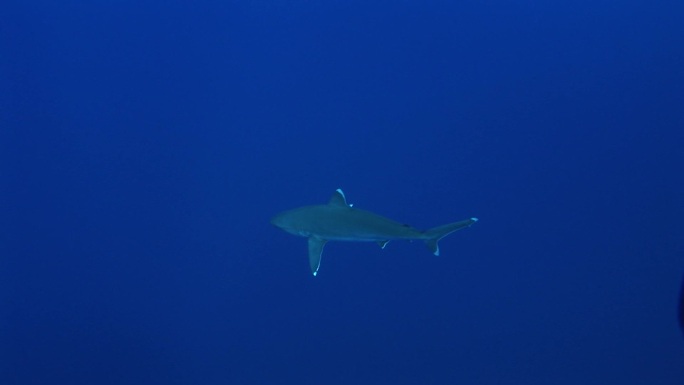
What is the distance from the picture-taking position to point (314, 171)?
269 inches

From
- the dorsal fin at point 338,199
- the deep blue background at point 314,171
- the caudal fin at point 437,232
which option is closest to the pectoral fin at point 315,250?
the dorsal fin at point 338,199

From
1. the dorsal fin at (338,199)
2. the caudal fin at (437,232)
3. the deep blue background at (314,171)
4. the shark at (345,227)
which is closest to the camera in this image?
the shark at (345,227)

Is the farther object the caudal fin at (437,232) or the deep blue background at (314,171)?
the deep blue background at (314,171)

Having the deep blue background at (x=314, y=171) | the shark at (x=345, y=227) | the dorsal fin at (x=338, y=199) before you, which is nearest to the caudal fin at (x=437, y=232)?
the shark at (x=345, y=227)

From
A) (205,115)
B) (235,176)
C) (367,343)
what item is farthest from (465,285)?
→ (205,115)

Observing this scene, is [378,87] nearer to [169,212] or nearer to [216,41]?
[216,41]

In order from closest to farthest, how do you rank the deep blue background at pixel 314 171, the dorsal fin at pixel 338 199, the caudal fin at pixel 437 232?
1. the caudal fin at pixel 437 232
2. the dorsal fin at pixel 338 199
3. the deep blue background at pixel 314 171

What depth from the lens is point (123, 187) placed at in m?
6.75

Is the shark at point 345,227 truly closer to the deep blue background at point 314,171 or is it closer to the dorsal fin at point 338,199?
the dorsal fin at point 338,199

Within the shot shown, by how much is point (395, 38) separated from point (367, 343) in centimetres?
268

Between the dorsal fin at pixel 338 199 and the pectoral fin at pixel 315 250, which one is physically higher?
the dorsal fin at pixel 338 199

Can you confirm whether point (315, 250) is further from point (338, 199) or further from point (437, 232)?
point (437, 232)

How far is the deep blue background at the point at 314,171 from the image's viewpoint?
6.64 m

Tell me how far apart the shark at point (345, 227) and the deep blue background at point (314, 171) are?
1.61 m
